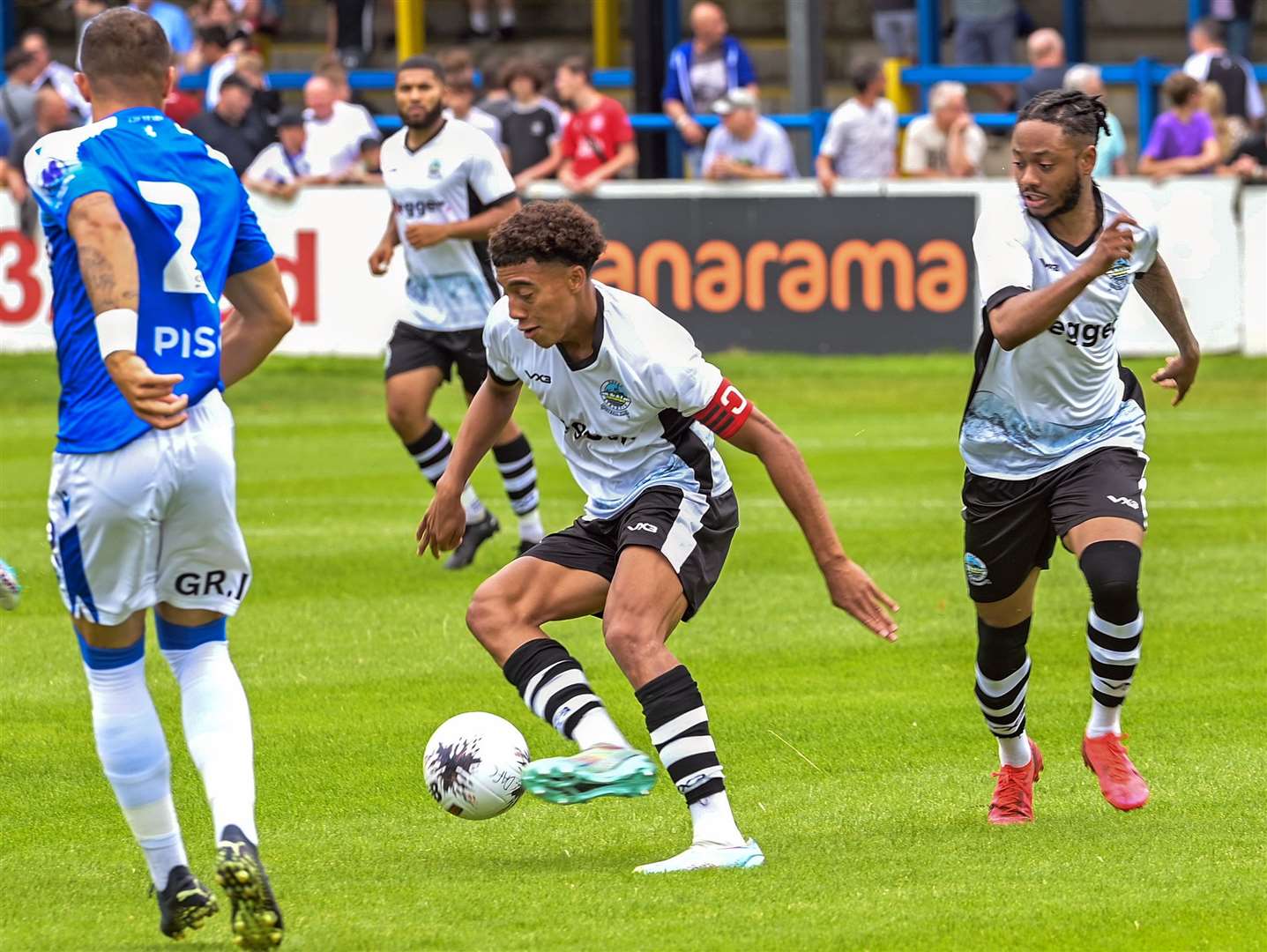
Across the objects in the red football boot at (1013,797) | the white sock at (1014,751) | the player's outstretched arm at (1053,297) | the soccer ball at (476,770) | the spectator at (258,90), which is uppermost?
the spectator at (258,90)

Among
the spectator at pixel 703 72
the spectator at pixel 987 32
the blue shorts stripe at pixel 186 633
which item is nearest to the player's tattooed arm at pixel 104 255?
the blue shorts stripe at pixel 186 633

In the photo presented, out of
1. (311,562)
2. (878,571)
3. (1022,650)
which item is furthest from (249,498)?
(1022,650)

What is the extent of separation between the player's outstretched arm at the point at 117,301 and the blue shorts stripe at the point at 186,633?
554mm

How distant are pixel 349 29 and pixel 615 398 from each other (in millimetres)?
20956

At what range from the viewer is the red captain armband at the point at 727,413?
242 inches

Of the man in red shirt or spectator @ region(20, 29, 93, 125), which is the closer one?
the man in red shirt

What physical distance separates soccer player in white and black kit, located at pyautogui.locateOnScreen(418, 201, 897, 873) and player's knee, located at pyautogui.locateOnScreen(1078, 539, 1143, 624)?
3.04 ft

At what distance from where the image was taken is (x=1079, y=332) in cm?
681

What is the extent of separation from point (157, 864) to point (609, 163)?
1600 centimetres

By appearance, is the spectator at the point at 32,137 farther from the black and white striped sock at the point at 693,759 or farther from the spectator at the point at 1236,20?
the black and white striped sock at the point at 693,759

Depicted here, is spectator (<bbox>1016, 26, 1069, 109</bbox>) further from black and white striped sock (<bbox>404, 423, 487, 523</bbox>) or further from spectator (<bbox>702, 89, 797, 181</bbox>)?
black and white striped sock (<bbox>404, 423, 487, 523</bbox>)

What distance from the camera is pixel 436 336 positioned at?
12.0 metres

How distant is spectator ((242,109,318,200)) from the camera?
2042cm

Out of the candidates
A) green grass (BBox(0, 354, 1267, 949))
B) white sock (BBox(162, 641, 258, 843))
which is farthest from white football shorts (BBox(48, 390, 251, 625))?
green grass (BBox(0, 354, 1267, 949))
